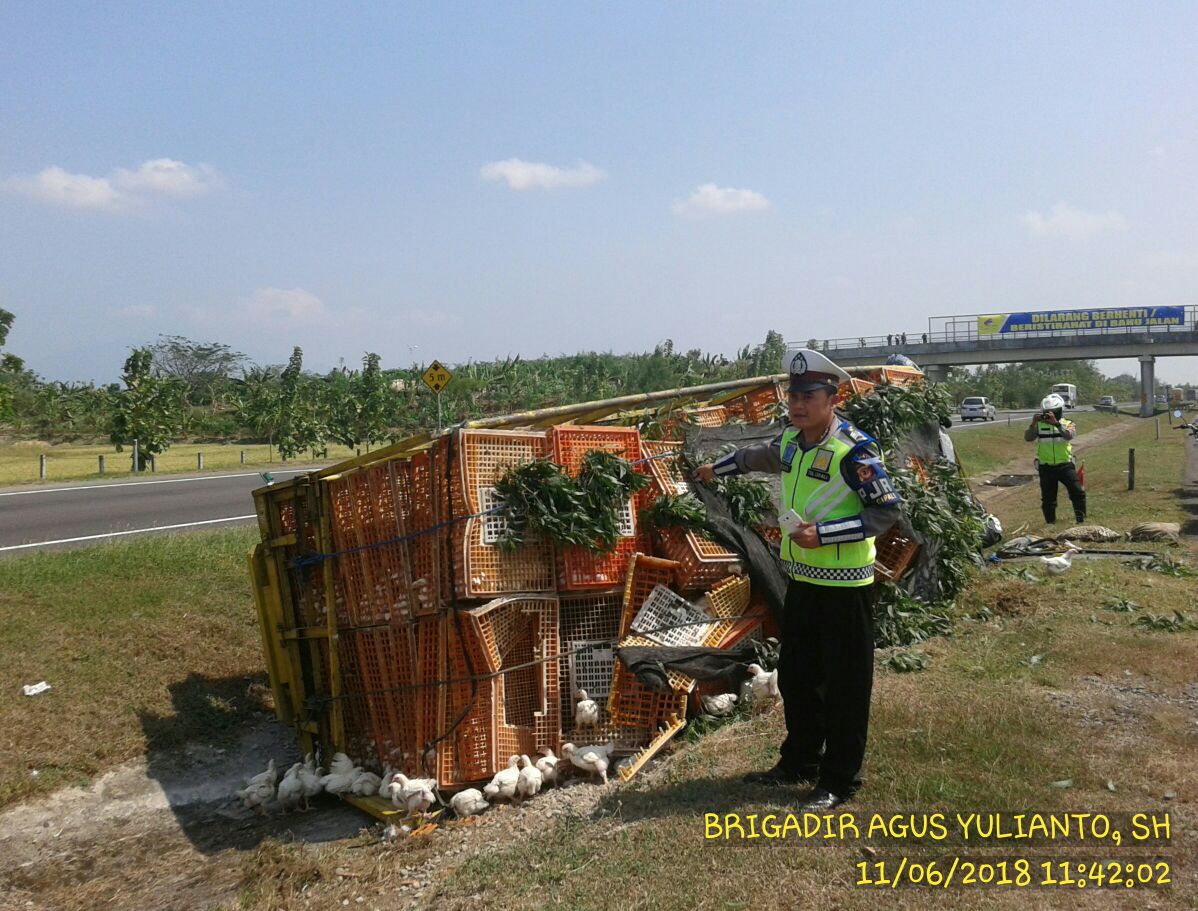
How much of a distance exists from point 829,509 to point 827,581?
1.10 feet

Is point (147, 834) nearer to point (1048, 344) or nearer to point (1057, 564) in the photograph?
point (1057, 564)

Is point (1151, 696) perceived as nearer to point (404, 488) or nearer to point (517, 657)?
point (517, 657)

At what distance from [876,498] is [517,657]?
8.61 feet

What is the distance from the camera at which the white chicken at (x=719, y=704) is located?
6.13 m

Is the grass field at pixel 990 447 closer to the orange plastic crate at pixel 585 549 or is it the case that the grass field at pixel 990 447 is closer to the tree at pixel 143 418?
→ the orange plastic crate at pixel 585 549

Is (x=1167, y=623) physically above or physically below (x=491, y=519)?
below

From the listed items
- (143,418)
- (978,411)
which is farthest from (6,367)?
(978,411)

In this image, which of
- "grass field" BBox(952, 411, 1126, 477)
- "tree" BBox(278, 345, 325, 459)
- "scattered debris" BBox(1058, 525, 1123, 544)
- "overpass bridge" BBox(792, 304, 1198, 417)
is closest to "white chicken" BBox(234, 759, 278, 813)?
"scattered debris" BBox(1058, 525, 1123, 544)

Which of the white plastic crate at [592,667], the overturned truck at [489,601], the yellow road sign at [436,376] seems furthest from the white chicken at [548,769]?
the yellow road sign at [436,376]

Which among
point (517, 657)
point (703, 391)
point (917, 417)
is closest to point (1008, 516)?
point (917, 417)

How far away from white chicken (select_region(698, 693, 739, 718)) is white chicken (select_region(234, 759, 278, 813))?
9.61 ft

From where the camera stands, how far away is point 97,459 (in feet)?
132

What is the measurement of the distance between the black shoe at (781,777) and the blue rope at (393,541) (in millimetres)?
2165

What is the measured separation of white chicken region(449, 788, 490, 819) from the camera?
5594mm
